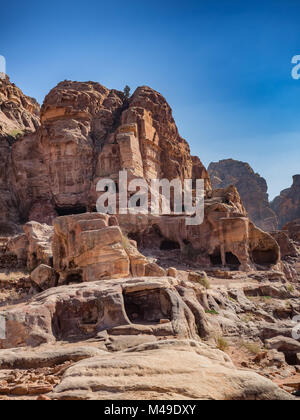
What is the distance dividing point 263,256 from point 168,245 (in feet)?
25.1

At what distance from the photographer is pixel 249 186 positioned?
81.8 metres

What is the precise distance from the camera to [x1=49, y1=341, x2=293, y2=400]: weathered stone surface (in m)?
3.64

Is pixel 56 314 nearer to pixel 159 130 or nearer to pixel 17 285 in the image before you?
pixel 17 285

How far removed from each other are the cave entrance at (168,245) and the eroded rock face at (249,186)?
154 ft

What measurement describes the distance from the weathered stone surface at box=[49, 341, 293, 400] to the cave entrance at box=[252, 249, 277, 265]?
890 inches

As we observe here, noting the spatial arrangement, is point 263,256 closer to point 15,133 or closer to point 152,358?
point 152,358

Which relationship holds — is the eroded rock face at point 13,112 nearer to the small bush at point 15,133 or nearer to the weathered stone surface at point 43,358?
the small bush at point 15,133

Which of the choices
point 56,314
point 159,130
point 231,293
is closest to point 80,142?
point 159,130

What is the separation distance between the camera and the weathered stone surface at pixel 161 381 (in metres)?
3.64

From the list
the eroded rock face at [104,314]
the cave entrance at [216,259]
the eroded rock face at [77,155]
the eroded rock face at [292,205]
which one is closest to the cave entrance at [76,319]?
the eroded rock face at [104,314]

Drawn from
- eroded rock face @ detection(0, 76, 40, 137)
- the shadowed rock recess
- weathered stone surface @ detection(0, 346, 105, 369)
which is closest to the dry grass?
the shadowed rock recess

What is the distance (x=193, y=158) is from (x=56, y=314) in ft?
138

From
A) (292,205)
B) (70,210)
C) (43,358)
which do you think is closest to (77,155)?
(70,210)

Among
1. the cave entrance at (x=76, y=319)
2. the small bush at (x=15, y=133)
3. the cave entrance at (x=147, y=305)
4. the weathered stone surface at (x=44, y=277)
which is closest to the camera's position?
the cave entrance at (x=76, y=319)
